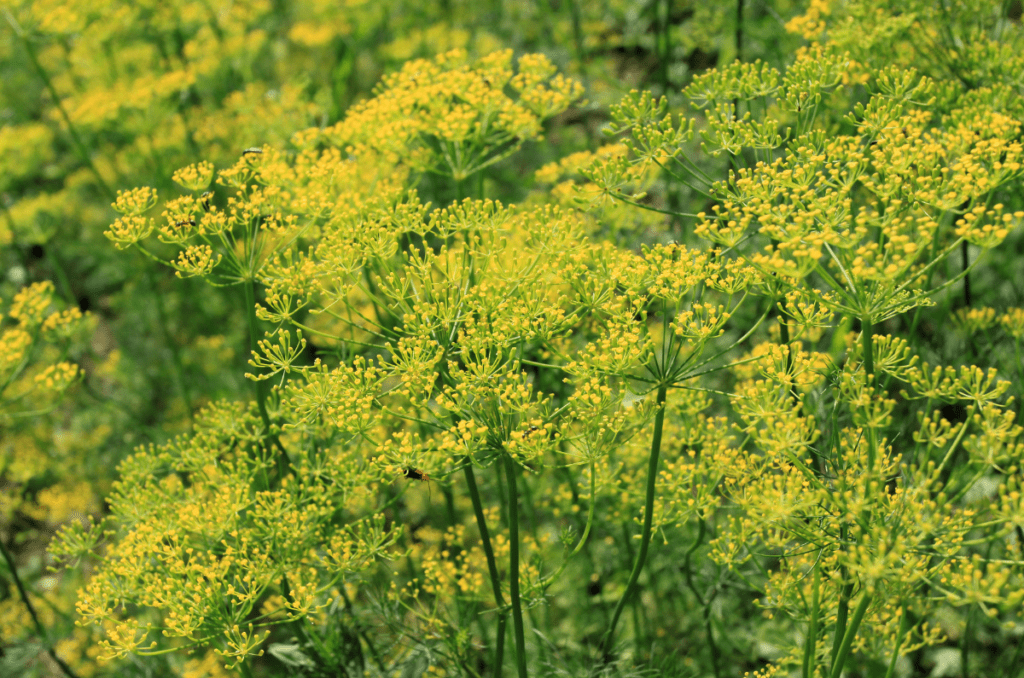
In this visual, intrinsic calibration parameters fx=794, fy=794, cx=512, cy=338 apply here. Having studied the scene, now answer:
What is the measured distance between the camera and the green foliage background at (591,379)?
2.74 m

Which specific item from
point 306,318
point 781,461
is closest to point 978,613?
point 781,461

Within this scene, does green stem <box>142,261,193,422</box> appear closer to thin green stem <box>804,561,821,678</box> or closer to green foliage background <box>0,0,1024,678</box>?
green foliage background <box>0,0,1024,678</box>

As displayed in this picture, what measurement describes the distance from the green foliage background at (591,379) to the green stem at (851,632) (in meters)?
0.02

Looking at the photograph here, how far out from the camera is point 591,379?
2797 millimetres

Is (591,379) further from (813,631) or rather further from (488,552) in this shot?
(813,631)

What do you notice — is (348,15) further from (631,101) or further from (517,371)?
(517,371)

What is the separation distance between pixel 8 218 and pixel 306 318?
2689 millimetres

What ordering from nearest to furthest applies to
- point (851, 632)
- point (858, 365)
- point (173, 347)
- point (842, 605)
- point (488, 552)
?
point (851, 632), point (842, 605), point (858, 365), point (488, 552), point (173, 347)

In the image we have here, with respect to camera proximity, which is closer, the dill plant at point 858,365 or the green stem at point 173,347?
the dill plant at point 858,365

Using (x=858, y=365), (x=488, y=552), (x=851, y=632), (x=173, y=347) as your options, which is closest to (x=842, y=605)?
(x=851, y=632)

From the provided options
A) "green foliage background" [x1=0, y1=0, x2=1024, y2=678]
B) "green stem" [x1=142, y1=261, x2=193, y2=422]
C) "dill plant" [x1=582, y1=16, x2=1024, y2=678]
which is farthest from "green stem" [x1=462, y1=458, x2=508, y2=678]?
"green stem" [x1=142, y1=261, x2=193, y2=422]

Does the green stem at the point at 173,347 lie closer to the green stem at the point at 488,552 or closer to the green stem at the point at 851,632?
the green stem at the point at 488,552

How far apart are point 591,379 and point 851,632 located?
1.19 meters

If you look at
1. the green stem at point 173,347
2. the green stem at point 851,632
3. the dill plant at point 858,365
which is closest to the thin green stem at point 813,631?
the dill plant at point 858,365
